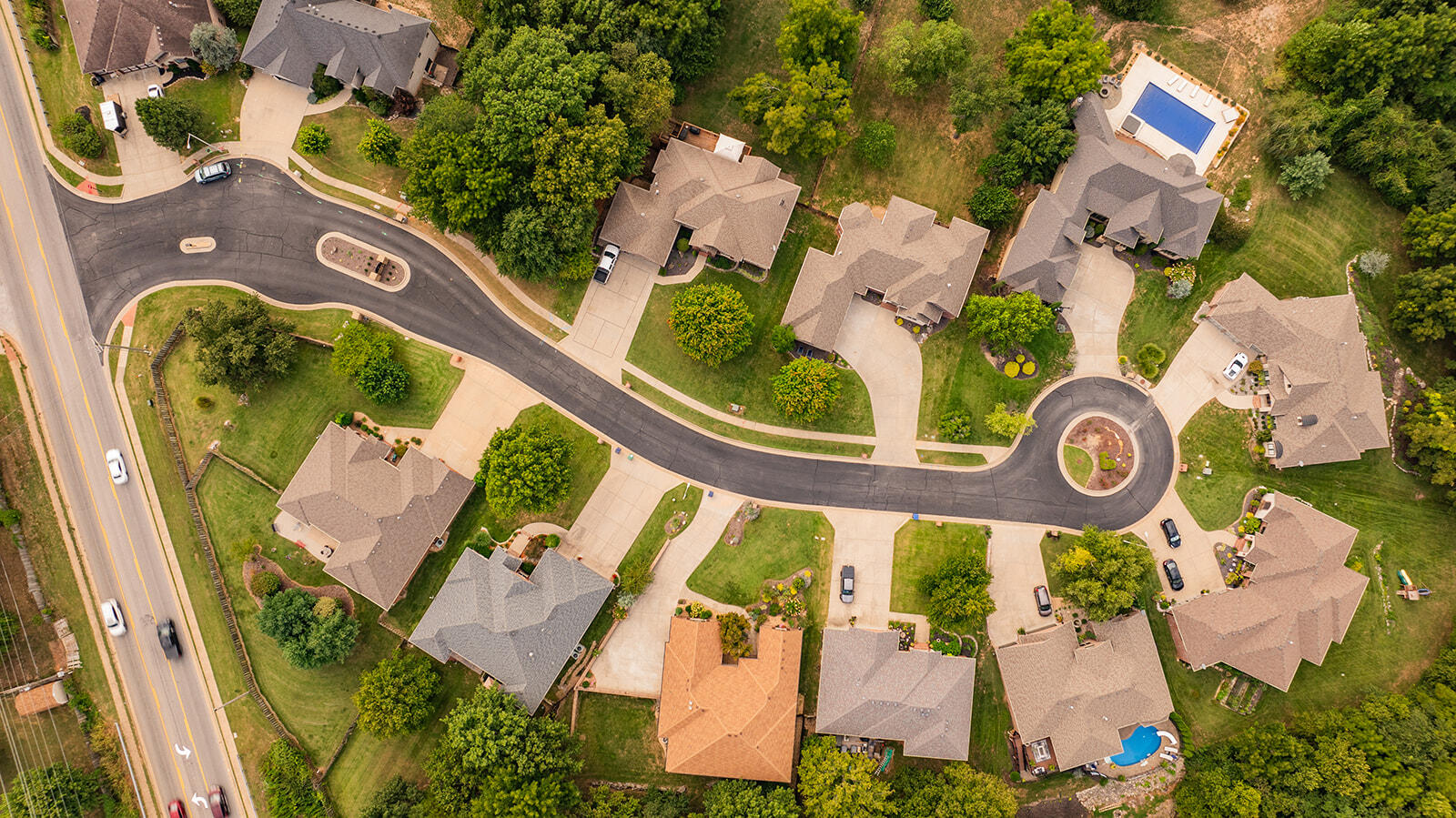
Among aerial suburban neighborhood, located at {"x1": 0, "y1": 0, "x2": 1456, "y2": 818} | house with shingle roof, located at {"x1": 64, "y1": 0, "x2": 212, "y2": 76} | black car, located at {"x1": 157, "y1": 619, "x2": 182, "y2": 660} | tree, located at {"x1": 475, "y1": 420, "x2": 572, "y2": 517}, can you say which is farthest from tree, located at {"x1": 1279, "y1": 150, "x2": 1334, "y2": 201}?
black car, located at {"x1": 157, "y1": 619, "x2": 182, "y2": 660}

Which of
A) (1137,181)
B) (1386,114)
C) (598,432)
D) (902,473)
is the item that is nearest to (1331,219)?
(1386,114)

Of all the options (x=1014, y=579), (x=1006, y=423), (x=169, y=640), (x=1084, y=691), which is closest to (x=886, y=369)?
(x=1006, y=423)

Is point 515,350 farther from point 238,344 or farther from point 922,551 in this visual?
point 922,551

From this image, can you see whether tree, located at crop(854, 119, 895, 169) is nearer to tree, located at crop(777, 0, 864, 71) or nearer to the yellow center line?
tree, located at crop(777, 0, 864, 71)

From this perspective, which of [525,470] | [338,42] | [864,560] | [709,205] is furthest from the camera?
[864,560]

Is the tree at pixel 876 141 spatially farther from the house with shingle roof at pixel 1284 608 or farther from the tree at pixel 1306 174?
A: the house with shingle roof at pixel 1284 608
